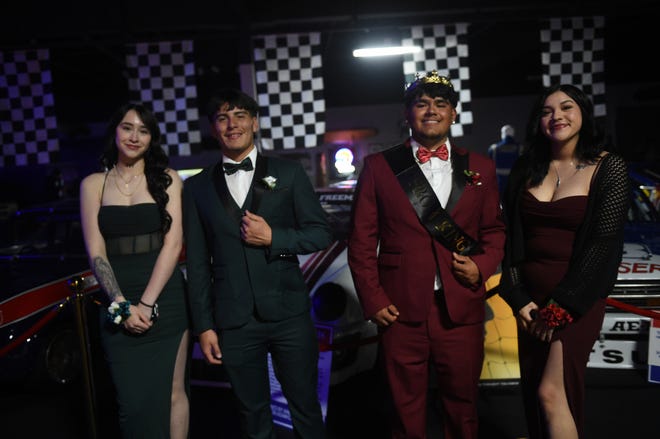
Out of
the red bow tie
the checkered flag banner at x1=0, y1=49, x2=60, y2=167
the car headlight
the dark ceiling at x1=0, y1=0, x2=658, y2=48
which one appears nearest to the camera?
the red bow tie

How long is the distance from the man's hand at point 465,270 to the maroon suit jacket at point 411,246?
22 millimetres

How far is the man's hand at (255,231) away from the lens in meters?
1.92

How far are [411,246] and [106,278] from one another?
1.26m

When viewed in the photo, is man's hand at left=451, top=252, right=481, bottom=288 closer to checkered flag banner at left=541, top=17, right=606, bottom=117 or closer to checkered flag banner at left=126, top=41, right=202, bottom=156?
checkered flag banner at left=126, top=41, right=202, bottom=156

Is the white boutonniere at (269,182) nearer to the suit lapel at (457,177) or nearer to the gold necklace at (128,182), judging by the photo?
the gold necklace at (128,182)

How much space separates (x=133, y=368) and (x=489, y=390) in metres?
2.28

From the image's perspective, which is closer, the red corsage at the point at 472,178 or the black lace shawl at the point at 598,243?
the black lace shawl at the point at 598,243

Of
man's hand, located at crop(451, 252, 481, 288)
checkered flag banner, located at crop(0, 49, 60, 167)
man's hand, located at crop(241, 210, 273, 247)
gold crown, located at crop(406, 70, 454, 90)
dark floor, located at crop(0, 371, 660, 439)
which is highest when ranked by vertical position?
checkered flag banner, located at crop(0, 49, 60, 167)

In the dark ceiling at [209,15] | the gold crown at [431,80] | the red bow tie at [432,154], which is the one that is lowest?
the red bow tie at [432,154]

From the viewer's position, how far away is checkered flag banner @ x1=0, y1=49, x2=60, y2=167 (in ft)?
20.5

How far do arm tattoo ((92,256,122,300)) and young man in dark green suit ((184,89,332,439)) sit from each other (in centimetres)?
32

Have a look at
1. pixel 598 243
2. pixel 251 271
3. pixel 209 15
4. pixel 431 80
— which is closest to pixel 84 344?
pixel 251 271

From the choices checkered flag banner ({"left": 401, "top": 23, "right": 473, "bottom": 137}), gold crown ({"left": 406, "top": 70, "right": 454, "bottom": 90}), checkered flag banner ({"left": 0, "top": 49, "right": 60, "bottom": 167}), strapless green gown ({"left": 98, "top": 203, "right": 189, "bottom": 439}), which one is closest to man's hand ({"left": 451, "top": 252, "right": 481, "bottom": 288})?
gold crown ({"left": 406, "top": 70, "right": 454, "bottom": 90})

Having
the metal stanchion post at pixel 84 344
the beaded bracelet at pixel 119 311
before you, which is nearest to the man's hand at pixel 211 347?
the beaded bracelet at pixel 119 311
